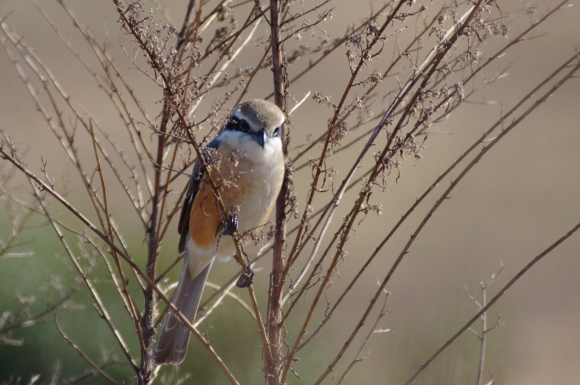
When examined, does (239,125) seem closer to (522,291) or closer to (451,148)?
(522,291)

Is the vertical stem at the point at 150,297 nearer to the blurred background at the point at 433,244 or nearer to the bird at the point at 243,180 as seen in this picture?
the bird at the point at 243,180

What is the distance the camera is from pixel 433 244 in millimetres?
9742

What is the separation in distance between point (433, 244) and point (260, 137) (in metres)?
7.34

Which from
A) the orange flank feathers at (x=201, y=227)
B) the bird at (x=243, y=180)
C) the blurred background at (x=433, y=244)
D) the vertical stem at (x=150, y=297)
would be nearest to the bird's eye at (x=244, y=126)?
the bird at (x=243, y=180)

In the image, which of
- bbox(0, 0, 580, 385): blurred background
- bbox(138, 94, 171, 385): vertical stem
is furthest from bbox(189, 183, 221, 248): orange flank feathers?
bbox(0, 0, 580, 385): blurred background

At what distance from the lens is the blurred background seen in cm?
436

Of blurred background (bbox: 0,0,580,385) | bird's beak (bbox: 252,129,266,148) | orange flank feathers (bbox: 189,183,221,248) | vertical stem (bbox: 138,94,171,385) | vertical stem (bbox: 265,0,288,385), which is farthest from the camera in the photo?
blurred background (bbox: 0,0,580,385)

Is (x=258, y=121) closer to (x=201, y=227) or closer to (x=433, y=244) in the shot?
(x=201, y=227)

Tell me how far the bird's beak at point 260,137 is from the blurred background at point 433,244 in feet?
5.84

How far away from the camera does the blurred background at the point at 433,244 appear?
14.3 ft

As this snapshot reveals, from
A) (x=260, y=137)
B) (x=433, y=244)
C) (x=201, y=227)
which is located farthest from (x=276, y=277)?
(x=433, y=244)

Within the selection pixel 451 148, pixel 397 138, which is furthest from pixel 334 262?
pixel 451 148

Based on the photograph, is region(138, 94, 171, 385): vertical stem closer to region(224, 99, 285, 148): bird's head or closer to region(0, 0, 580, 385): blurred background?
region(224, 99, 285, 148): bird's head

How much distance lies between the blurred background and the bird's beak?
1780mm
